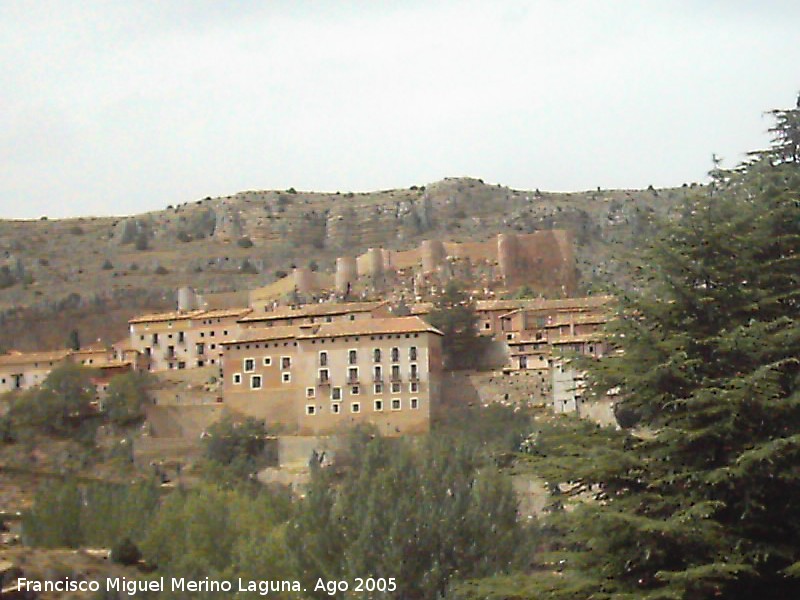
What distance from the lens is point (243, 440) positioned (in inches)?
1724

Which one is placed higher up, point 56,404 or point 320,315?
point 320,315

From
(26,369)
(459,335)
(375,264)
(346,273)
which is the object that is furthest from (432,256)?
(26,369)

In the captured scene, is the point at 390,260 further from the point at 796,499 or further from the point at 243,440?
the point at 796,499

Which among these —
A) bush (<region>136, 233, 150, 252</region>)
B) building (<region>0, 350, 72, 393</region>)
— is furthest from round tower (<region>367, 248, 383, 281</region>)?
bush (<region>136, 233, 150, 252</region>)

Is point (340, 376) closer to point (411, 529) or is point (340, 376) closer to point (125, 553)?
→ point (125, 553)

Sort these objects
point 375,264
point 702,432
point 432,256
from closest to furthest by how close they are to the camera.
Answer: point 702,432, point 375,264, point 432,256

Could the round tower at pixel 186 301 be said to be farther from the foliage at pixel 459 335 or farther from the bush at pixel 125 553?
the bush at pixel 125 553

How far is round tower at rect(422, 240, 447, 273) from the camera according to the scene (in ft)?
217

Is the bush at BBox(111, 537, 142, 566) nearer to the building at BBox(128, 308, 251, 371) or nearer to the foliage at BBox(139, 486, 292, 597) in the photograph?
the foliage at BBox(139, 486, 292, 597)

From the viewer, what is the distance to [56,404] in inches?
1925

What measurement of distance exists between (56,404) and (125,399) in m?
2.87

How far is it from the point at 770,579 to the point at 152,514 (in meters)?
28.8

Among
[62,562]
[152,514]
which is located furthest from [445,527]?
[152,514]

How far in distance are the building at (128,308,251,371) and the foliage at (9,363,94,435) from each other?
467cm
